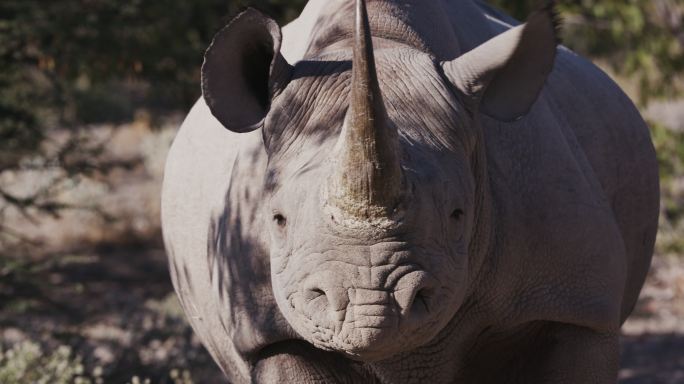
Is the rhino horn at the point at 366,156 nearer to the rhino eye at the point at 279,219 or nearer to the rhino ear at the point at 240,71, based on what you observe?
the rhino eye at the point at 279,219

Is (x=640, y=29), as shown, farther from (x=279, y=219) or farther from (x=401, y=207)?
(x=401, y=207)

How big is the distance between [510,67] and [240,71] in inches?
35.3

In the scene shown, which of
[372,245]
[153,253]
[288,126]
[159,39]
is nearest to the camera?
[372,245]

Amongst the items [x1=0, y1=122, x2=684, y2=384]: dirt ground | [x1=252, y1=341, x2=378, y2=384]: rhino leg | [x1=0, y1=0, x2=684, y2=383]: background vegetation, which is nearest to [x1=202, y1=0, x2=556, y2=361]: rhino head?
[x1=252, y1=341, x2=378, y2=384]: rhino leg

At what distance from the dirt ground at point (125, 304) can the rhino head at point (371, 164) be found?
9.43 ft

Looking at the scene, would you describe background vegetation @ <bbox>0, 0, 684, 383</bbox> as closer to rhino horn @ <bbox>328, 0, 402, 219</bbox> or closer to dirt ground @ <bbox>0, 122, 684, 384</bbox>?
dirt ground @ <bbox>0, 122, 684, 384</bbox>

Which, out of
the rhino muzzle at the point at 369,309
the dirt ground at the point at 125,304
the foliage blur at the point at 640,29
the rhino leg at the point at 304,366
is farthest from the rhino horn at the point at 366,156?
the foliage blur at the point at 640,29

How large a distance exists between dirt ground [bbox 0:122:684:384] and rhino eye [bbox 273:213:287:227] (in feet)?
9.98

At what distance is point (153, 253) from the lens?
47.9ft

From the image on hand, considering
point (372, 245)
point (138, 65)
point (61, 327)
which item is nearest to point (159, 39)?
point (138, 65)

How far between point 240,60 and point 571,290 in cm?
143

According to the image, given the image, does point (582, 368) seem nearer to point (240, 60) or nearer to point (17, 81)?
point (240, 60)

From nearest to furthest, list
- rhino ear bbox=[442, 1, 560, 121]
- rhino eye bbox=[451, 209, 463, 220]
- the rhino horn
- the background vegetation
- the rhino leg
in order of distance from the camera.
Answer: the rhino horn, rhino eye bbox=[451, 209, 463, 220], rhino ear bbox=[442, 1, 560, 121], the rhino leg, the background vegetation

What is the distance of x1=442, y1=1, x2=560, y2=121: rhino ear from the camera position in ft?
13.8
